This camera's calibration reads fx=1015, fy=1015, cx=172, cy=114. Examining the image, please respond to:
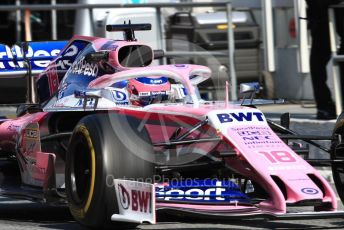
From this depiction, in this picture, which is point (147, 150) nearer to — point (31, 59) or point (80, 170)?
point (80, 170)

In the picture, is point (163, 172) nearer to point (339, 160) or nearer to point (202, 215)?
point (202, 215)

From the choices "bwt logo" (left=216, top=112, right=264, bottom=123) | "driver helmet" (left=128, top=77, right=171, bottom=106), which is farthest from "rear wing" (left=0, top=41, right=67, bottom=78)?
"bwt logo" (left=216, top=112, right=264, bottom=123)

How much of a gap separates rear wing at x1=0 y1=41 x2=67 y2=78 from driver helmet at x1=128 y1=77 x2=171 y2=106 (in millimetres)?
1769

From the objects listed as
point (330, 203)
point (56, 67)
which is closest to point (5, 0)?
point (56, 67)

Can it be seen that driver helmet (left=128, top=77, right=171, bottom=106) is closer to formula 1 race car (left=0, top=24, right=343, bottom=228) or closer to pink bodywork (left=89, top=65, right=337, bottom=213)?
formula 1 race car (left=0, top=24, right=343, bottom=228)

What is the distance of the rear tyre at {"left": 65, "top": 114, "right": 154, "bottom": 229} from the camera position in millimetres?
6672

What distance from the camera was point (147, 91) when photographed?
7.88 meters

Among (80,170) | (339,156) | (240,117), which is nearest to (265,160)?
(240,117)

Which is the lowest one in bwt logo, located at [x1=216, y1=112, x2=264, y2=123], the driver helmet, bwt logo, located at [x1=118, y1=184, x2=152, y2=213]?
bwt logo, located at [x1=118, y1=184, x2=152, y2=213]

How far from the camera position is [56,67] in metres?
8.80

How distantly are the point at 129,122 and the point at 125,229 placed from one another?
730mm

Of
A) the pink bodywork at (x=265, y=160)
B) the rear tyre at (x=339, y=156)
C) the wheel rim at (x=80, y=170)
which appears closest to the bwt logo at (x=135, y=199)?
the pink bodywork at (x=265, y=160)

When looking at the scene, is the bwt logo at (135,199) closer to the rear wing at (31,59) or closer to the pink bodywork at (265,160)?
the pink bodywork at (265,160)

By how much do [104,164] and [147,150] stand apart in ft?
1.03
